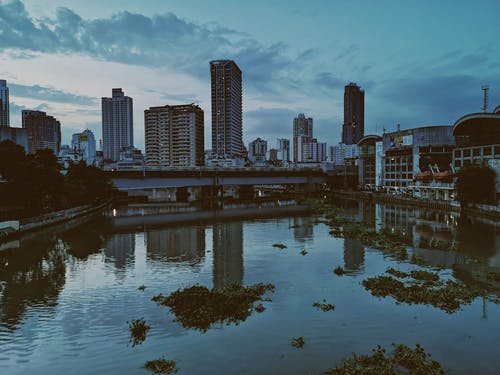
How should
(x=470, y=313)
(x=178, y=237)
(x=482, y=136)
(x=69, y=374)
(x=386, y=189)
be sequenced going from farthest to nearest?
(x=386, y=189) < (x=482, y=136) < (x=178, y=237) < (x=470, y=313) < (x=69, y=374)

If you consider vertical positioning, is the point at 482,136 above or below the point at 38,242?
above

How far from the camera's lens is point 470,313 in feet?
67.4

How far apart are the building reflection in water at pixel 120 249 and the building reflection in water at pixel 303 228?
796 inches

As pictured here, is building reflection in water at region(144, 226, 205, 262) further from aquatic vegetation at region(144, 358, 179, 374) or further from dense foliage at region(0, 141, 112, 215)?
aquatic vegetation at region(144, 358, 179, 374)

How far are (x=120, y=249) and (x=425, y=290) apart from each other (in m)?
30.9

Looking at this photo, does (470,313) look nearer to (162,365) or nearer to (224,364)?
(224,364)

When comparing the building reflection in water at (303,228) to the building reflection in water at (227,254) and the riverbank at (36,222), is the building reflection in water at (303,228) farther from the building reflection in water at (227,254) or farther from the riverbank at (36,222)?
the riverbank at (36,222)

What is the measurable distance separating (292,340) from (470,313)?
10.9 m

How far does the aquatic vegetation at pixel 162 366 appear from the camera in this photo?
48.2 ft

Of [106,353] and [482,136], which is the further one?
[482,136]

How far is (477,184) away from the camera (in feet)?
217

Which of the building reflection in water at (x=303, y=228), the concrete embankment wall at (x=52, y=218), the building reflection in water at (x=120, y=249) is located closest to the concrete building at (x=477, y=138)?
the building reflection in water at (x=303, y=228)

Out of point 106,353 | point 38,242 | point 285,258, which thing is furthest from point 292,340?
point 38,242

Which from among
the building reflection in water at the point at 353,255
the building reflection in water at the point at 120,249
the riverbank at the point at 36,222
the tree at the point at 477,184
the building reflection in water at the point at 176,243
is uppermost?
the tree at the point at 477,184
